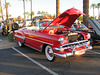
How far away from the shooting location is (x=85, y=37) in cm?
438

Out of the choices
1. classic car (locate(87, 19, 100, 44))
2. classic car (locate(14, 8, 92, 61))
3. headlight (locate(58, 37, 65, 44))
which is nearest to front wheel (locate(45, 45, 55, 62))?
classic car (locate(14, 8, 92, 61))

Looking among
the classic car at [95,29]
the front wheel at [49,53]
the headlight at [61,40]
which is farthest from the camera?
the classic car at [95,29]

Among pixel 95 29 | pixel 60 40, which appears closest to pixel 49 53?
pixel 60 40

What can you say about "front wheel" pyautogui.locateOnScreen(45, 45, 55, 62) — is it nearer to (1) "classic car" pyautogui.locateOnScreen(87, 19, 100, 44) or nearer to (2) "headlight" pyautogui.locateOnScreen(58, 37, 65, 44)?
(2) "headlight" pyautogui.locateOnScreen(58, 37, 65, 44)

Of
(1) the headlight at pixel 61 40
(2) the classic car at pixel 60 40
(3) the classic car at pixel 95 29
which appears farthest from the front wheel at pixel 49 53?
(3) the classic car at pixel 95 29

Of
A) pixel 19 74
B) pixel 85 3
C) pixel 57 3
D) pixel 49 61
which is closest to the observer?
pixel 19 74

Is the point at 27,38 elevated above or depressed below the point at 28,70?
Result: above

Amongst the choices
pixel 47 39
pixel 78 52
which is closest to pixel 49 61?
pixel 47 39

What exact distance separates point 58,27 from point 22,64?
243 cm

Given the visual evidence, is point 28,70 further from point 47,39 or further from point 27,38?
point 27,38

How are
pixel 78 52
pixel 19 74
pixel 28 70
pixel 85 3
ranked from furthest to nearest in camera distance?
pixel 85 3
pixel 78 52
pixel 28 70
pixel 19 74

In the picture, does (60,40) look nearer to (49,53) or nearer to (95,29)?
(49,53)

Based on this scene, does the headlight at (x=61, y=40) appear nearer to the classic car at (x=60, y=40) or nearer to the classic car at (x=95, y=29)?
the classic car at (x=60, y=40)

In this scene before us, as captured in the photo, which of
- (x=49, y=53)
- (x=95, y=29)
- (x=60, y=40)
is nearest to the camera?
(x=60, y=40)
